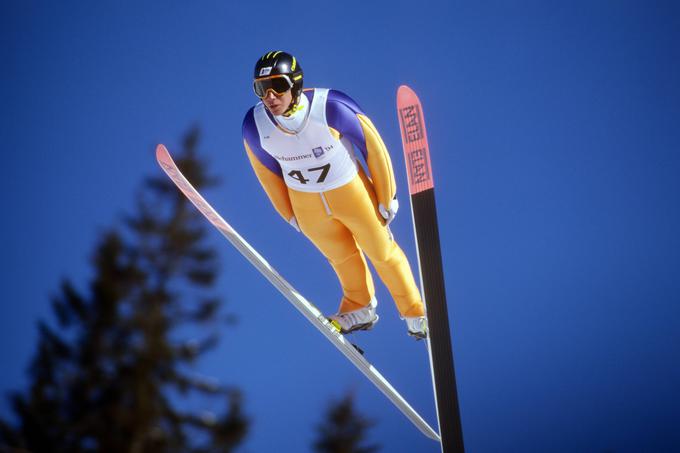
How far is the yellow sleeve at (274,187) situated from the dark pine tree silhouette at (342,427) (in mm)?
10635

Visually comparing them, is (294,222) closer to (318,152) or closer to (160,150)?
(318,152)

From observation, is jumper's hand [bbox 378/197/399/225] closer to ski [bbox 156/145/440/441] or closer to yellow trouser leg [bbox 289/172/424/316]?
yellow trouser leg [bbox 289/172/424/316]

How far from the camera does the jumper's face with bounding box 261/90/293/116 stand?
3.72 m

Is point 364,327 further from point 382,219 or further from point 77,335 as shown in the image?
point 77,335

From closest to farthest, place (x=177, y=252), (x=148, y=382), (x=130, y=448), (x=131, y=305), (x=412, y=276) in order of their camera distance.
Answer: (x=412, y=276) → (x=130, y=448) → (x=148, y=382) → (x=131, y=305) → (x=177, y=252)

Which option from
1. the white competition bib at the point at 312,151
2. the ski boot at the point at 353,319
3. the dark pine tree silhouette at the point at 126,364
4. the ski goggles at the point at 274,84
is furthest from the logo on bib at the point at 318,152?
the dark pine tree silhouette at the point at 126,364

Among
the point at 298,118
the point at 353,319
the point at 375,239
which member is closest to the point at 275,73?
the point at 298,118

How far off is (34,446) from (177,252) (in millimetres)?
3766

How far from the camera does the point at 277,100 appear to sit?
3.74 metres

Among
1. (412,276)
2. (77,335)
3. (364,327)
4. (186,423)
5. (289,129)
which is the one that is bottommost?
(186,423)

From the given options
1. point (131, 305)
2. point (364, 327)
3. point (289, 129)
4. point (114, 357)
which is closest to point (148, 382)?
point (114, 357)

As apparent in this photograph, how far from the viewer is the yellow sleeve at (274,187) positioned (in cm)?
425

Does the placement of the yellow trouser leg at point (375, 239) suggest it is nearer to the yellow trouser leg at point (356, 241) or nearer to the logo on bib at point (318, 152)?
the yellow trouser leg at point (356, 241)

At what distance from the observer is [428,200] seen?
12.7 feet
